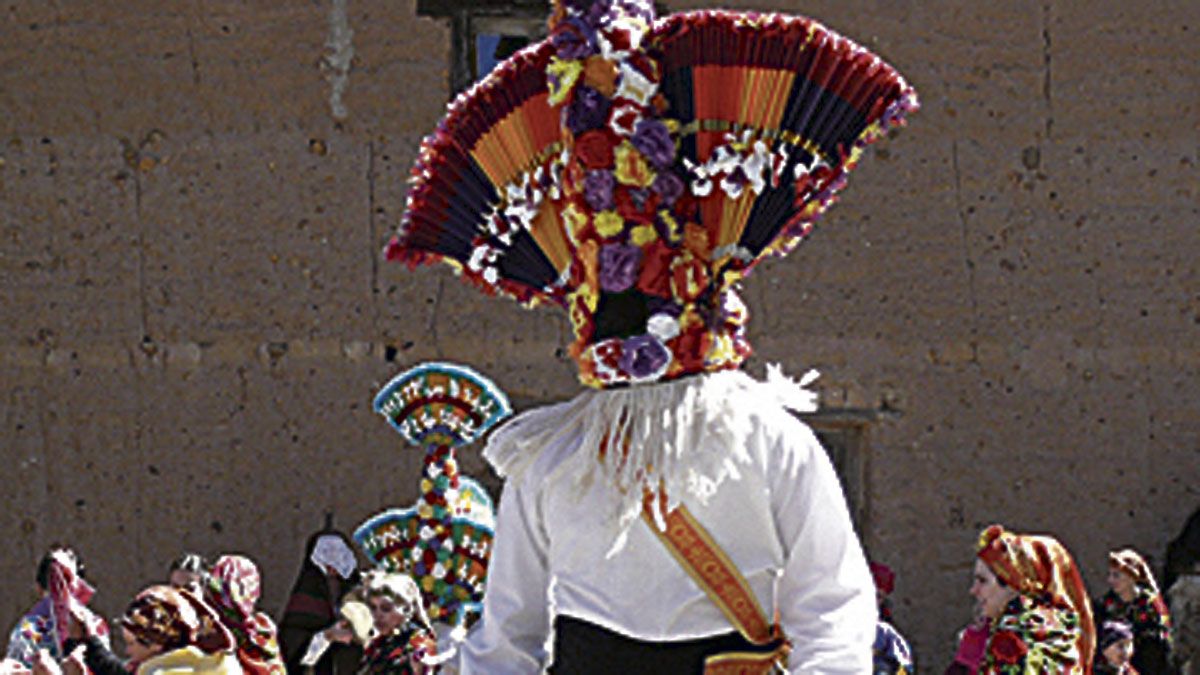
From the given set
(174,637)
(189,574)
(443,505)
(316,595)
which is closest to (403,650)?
(443,505)

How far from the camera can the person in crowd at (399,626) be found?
6.60 m

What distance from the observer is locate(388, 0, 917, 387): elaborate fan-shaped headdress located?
387 cm

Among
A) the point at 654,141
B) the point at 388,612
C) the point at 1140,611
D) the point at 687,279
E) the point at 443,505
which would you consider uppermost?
the point at 654,141

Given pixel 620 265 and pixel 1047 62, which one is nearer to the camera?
pixel 620 265

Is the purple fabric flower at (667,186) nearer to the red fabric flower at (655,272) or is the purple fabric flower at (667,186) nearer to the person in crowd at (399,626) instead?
the red fabric flower at (655,272)

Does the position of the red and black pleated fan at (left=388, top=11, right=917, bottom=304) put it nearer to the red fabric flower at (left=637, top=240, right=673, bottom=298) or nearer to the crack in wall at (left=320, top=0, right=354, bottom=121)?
the red fabric flower at (left=637, top=240, right=673, bottom=298)

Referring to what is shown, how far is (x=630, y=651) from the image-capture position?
3881 mm

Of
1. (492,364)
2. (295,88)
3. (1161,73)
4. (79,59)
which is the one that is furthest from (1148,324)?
(79,59)

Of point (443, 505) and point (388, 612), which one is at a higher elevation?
point (443, 505)

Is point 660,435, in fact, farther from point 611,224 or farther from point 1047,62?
point 1047,62

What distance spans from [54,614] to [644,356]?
4.05 m

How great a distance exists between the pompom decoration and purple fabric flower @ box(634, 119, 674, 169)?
2.55 metres

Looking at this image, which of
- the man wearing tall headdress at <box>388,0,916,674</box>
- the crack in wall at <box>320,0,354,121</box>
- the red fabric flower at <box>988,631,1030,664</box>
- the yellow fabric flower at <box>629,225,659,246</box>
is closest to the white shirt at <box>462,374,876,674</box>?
the man wearing tall headdress at <box>388,0,916,674</box>

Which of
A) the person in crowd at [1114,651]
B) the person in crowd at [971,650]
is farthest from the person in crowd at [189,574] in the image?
the person in crowd at [1114,651]
